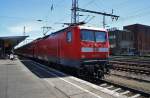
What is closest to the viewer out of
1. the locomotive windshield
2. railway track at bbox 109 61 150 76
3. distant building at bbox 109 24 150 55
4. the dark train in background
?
the dark train in background

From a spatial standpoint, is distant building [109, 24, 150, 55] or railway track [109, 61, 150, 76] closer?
railway track [109, 61, 150, 76]

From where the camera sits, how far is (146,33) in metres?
98.9

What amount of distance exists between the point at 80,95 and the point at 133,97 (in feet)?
6.93

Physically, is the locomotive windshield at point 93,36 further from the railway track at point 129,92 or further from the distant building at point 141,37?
the distant building at point 141,37

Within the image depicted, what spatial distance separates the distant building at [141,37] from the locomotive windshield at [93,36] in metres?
79.1

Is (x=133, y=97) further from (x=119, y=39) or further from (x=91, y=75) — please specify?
(x=119, y=39)

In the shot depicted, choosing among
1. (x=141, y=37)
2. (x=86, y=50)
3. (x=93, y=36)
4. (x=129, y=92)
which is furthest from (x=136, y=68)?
(x=141, y=37)

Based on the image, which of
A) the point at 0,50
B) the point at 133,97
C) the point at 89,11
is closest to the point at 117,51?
the point at 0,50

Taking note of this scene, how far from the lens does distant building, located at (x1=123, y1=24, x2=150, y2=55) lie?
93812mm

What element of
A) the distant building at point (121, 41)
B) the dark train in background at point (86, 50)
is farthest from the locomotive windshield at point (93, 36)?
the distant building at point (121, 41)

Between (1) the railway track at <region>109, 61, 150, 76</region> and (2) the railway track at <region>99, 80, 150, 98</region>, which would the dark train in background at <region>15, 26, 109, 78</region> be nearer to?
(2) the railway track at <region>99, 80, 150, 98</region>

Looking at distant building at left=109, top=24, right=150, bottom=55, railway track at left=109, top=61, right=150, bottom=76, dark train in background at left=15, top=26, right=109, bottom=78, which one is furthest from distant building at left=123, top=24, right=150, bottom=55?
dark train in background at left=15, top=26, right=109, bottom=78

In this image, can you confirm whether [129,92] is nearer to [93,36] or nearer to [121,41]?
[93,36]

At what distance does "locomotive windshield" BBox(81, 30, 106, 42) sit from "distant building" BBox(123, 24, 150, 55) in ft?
259
